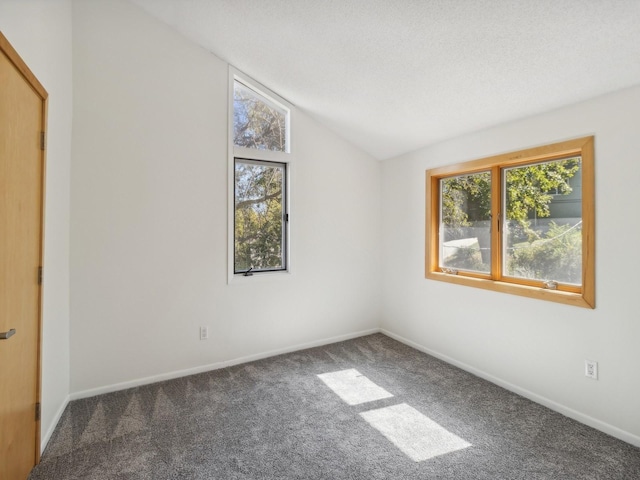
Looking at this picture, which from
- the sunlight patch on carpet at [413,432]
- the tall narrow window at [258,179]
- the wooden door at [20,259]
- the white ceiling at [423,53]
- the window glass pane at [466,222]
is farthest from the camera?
the tall narrow window at [258,179]

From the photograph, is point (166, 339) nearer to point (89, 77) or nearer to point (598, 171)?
point (89, 77)

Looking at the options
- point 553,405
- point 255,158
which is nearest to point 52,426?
point 255,158

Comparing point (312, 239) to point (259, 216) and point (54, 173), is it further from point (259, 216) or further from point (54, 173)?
point (54, 173)

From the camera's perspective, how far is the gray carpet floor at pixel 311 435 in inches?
72.6

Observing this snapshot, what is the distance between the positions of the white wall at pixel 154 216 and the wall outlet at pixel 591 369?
8.02 feet

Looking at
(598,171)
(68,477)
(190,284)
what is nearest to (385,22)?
(598,171)

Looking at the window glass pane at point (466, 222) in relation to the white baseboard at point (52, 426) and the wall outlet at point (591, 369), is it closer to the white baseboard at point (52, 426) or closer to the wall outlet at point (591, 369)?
the wall outlet at point (591, 369)

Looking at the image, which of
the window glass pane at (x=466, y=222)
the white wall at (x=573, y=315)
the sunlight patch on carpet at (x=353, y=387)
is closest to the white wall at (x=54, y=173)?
the sunlight patch on carpet at (x=353, y=387)

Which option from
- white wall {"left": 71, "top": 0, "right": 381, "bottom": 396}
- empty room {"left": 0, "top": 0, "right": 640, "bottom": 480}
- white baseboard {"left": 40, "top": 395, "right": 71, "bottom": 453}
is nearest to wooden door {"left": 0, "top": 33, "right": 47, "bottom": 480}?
empty room {"left": 0, "top": 0, "right": 640, "bottom": 480}

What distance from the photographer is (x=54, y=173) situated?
225cm

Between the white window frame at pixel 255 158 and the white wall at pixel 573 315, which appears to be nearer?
the white wall at pixel 573 315

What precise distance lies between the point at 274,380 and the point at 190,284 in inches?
45.1

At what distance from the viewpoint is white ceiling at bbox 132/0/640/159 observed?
1.84 metres

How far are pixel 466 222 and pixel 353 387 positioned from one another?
6.20 ft
